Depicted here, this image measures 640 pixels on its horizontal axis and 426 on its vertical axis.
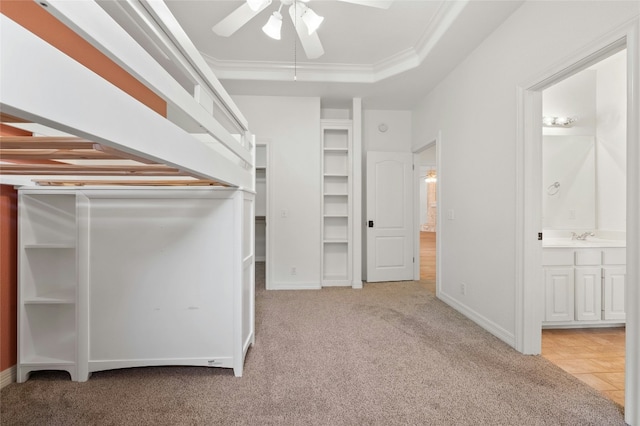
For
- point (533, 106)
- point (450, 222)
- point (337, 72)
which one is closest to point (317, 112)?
point (337, 72)

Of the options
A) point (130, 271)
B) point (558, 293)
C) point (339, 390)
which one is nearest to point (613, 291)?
point (558, 293)

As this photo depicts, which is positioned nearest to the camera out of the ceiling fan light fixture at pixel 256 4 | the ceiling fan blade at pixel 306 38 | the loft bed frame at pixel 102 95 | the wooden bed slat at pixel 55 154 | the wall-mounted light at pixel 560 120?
the loft bed frame at pixel 102 95

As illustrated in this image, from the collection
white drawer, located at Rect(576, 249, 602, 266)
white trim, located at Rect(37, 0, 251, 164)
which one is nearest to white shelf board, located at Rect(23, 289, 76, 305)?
white trim, located at Rect(37, 0, 251, 164)

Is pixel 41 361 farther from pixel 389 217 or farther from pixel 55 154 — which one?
pixel 389 217

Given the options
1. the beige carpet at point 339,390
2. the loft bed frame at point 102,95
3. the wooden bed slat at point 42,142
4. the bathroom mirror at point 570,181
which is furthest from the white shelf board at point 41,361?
the bathroom mirror at point 570,181

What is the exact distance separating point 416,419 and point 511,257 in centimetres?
152

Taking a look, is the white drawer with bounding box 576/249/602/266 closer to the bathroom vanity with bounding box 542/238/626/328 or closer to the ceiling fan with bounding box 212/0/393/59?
the bathroom vanity with bounding box 542/238/626/328

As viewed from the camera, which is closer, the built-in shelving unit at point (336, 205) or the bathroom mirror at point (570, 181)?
the bathroom mirror at point (570, 181)

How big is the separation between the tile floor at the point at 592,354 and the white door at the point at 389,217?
6.59 feet

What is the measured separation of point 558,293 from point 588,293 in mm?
269

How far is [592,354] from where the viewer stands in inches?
86.4

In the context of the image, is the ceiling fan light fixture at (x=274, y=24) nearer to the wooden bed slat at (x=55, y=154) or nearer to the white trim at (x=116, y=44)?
the white trim at (x=116, y=44)

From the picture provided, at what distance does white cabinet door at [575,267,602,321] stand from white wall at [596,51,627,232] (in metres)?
0.69

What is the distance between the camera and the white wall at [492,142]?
6.17 ft
